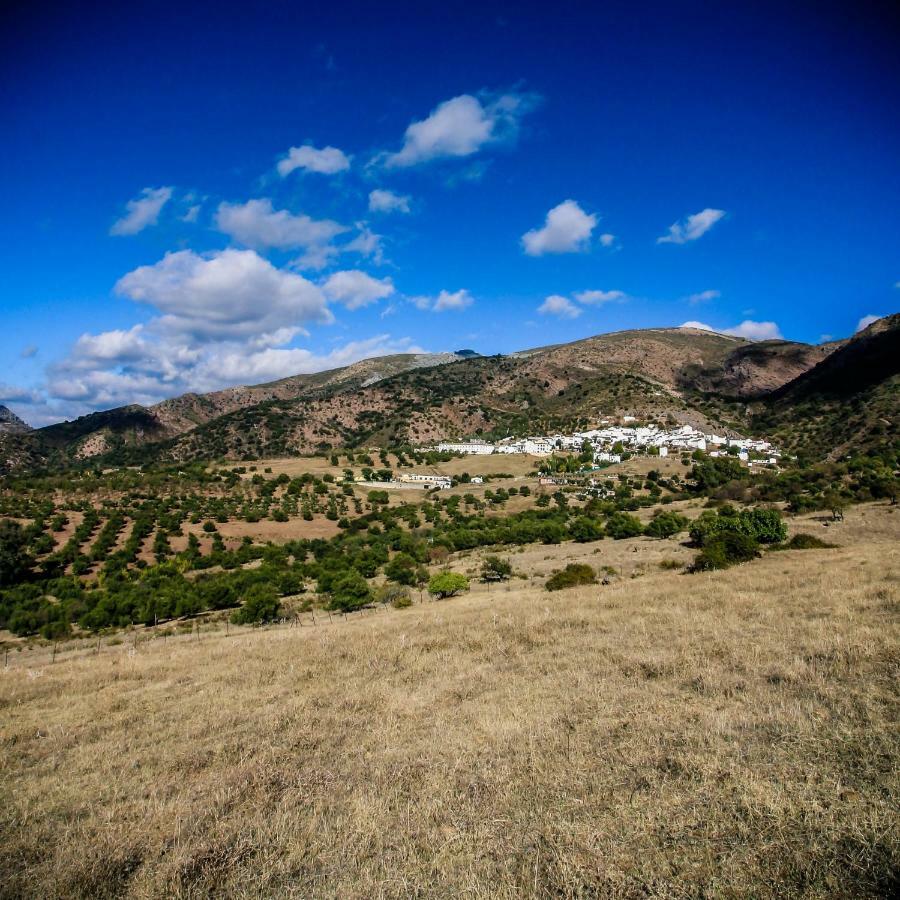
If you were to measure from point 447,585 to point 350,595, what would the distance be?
17.0ft

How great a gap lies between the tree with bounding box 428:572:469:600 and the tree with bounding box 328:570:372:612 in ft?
11.7

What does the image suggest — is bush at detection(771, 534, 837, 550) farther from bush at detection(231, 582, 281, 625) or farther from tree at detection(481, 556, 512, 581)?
bush at detection(231, 582, 281, 625)

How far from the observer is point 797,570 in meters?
17.4

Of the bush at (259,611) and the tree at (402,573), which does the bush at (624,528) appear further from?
the bush at (259,611)

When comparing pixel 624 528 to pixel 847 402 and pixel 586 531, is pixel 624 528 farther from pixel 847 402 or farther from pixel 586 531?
pixel 847 402

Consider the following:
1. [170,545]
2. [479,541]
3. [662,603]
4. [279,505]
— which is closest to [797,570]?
[662,603]

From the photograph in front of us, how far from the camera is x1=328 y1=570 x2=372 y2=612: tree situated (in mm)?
26497

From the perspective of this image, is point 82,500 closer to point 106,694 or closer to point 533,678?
point 106,694

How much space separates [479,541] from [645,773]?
4145 cm

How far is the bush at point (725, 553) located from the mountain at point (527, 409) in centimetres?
6857

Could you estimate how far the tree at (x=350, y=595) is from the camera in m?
26.5

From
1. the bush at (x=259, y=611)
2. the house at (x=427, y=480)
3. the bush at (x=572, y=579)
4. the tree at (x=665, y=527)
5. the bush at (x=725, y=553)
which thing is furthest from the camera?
the house at (x=427, y=480)

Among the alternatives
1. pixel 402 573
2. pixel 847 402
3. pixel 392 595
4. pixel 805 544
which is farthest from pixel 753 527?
pixel 847 402

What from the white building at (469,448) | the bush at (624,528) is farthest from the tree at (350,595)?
the white building at (469,448)
